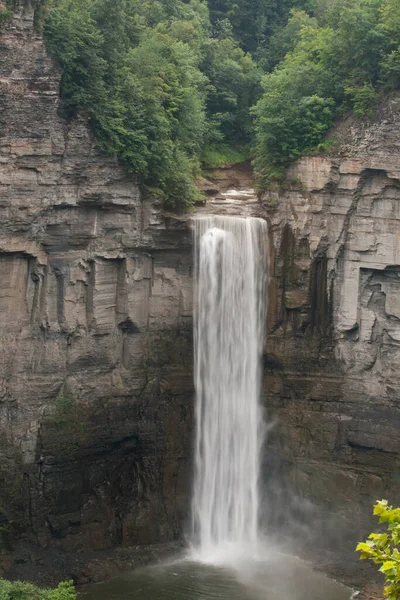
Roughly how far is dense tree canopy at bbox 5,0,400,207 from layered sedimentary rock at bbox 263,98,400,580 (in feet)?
4.96

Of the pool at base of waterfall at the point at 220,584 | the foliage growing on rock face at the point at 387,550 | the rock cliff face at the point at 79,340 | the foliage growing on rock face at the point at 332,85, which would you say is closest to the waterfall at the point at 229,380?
the rock cliff face at the point at 79,340

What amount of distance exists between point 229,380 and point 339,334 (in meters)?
4.15

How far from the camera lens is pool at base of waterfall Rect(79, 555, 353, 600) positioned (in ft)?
92.8

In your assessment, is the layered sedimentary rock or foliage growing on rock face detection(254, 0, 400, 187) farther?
foliage growing on rock face detection(254, 0, 400, 187)

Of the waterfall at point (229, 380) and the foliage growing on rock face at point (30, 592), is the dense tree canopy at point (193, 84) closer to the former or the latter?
the waterfall at point (229, 380)

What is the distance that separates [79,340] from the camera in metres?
30.8

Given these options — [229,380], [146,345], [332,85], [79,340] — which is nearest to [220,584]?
[229,380]

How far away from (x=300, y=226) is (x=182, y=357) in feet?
20.0

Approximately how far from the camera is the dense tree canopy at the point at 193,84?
30.4 meters

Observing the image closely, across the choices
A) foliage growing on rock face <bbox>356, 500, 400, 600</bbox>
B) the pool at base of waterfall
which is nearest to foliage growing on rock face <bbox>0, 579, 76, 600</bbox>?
the pool at base of waterfall

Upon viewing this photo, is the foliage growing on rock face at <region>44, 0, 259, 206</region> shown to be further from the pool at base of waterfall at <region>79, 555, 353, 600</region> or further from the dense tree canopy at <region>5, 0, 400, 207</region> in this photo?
the pool at base of waterfall at <region>79, 555, 353, 600</region>

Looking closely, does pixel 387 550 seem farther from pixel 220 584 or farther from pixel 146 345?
pixel 146 345

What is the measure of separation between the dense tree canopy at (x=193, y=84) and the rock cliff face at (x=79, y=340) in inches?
40.2

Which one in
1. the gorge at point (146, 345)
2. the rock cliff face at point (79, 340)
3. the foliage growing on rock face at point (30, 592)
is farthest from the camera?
the gorge at point (146, 345)
